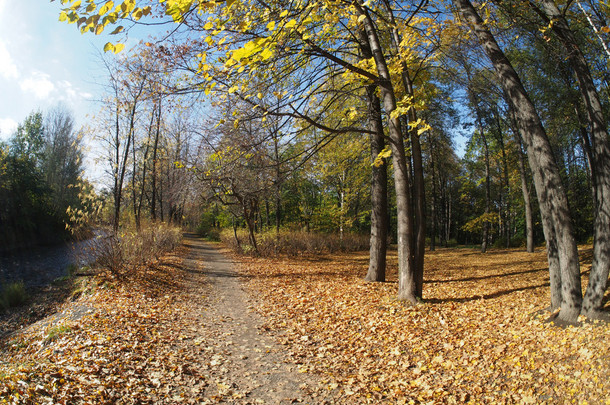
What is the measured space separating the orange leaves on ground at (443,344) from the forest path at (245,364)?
0.86ft

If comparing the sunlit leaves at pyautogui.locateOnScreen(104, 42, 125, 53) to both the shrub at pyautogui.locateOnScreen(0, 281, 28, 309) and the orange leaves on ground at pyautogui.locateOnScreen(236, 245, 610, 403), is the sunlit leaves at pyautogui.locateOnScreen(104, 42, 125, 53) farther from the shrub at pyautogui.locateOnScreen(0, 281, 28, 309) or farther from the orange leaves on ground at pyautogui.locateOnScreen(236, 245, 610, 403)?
the shrub at pyautogui.locateOnScreen(0, 281, 28, 309)

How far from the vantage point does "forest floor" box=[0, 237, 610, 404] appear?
9.91ft

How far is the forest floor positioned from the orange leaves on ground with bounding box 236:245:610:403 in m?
0.02

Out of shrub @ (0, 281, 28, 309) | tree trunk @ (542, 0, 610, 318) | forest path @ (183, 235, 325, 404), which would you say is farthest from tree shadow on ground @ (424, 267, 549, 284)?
shrub @ (0, 281, 28, 309)

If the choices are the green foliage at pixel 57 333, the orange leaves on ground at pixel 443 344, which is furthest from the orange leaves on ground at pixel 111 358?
the orange leaves on ground at pixel 443 344

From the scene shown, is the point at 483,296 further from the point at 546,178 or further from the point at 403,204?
the point at 546,178

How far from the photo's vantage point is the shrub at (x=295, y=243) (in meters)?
15.3

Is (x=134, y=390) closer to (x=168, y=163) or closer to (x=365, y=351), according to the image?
(x=365, y=351)

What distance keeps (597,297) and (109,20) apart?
5.81 meters

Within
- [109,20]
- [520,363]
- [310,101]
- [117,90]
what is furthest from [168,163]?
[520,363]

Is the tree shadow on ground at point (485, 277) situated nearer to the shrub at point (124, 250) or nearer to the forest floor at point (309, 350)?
the forest floor at point (309, 350)

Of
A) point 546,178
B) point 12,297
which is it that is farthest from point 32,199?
point 546,178

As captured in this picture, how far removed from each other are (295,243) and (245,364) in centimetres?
1160

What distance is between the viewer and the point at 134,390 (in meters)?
3.07
